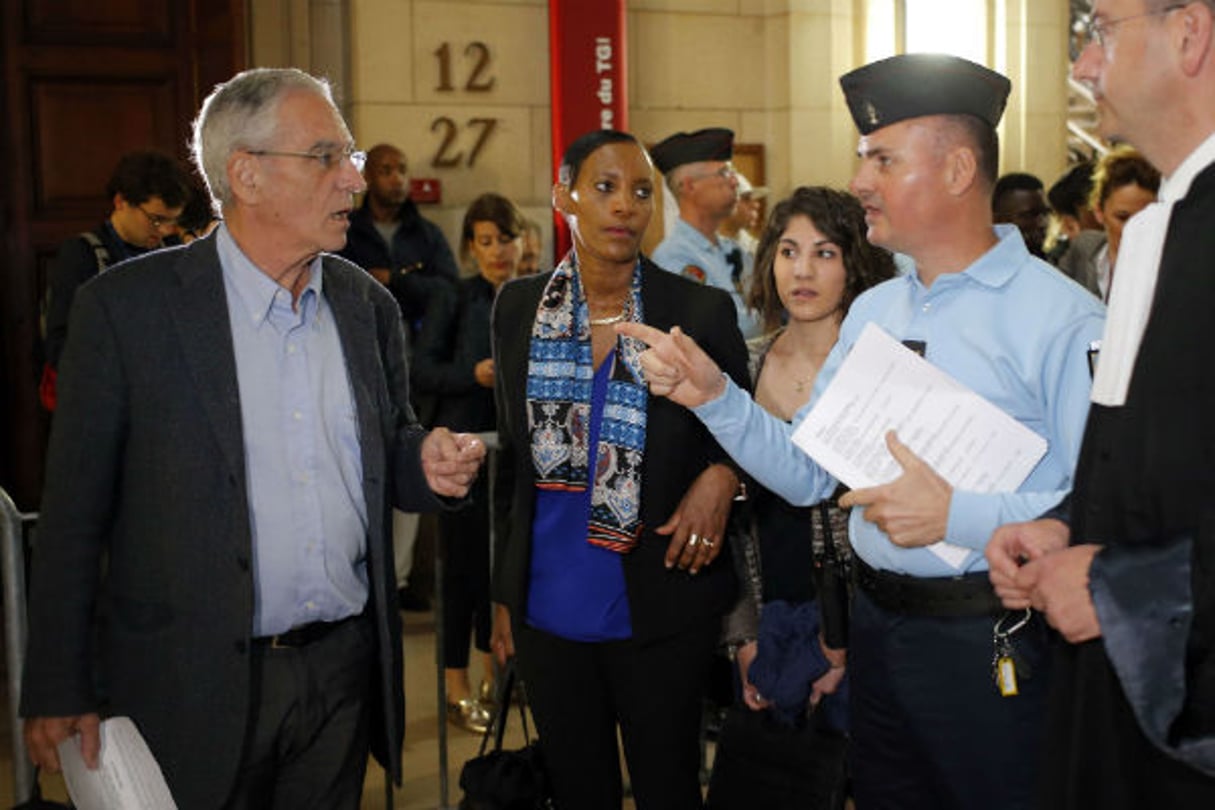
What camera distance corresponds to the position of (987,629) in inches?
98.7

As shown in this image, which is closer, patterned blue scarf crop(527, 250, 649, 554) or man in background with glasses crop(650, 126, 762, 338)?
patterned blue scarf crop(527, 250, 649, 554)

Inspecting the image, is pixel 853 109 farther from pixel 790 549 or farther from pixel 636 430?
pixel 790 549

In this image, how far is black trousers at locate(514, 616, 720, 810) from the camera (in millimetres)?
3164

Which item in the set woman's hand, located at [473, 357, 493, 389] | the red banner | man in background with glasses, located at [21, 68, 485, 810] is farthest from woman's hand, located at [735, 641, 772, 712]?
the red banner

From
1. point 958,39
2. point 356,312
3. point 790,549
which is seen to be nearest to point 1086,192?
point 958,39

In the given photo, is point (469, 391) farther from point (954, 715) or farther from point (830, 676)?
point (954, 715)

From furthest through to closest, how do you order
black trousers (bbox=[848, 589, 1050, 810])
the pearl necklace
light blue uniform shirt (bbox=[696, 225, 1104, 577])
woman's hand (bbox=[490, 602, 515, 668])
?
woman's hand (bbox=[490, 602, 515, 668]) → the pearl necklace → black trousers (bbox=[848, 589, 1050, 810]) → light blue uniform shirt (bbox=[696, 225, 1104, 577])

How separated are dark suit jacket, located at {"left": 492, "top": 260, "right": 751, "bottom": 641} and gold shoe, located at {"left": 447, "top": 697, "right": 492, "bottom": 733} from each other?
73.5 inches

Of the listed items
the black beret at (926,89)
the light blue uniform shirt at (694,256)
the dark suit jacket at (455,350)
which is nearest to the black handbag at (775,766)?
the black beret at (926,89)

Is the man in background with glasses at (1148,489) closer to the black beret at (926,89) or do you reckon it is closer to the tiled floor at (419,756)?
the black beret at (926,89)

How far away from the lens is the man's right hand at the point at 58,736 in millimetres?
2441

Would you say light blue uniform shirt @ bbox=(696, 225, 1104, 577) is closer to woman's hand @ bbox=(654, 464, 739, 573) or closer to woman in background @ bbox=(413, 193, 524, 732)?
woman's hand @ bbox=(654, 464, 739, 573)

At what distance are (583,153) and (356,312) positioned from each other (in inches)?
→ 34.9

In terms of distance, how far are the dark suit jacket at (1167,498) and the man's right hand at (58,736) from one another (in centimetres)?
165
